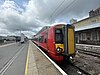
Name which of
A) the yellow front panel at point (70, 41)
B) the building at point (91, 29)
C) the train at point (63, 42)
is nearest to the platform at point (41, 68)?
the train at point (63, 42)

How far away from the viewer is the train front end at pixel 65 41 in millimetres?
11088

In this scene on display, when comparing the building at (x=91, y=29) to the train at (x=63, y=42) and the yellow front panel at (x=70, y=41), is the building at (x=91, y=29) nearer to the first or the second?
the yellow front panel at (x=70, y=41)

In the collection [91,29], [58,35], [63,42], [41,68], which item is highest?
[91,29]

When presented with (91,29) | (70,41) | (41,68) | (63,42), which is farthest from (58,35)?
(91,29)

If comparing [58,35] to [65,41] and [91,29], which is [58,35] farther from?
[91,29]

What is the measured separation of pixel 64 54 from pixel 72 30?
6.43 ft

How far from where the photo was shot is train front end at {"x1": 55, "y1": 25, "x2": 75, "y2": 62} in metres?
11.1

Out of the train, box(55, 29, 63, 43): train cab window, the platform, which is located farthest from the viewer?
Result: box(55, 29, 63, 43): train cab window

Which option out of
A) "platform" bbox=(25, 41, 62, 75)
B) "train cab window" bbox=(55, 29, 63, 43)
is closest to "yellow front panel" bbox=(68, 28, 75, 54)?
"train cab window" bbox=(55, 29, 63, 43)

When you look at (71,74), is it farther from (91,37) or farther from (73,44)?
(91,37)

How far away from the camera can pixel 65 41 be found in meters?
11.1

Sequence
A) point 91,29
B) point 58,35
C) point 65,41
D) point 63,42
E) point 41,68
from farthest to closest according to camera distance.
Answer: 1. point 91,29
2. point 58,35
3. point 63,42
4. point 65,41
5. point 41,68

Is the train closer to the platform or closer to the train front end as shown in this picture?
the train front end

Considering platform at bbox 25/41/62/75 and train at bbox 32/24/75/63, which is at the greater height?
train at bbox 32/24/75/63
